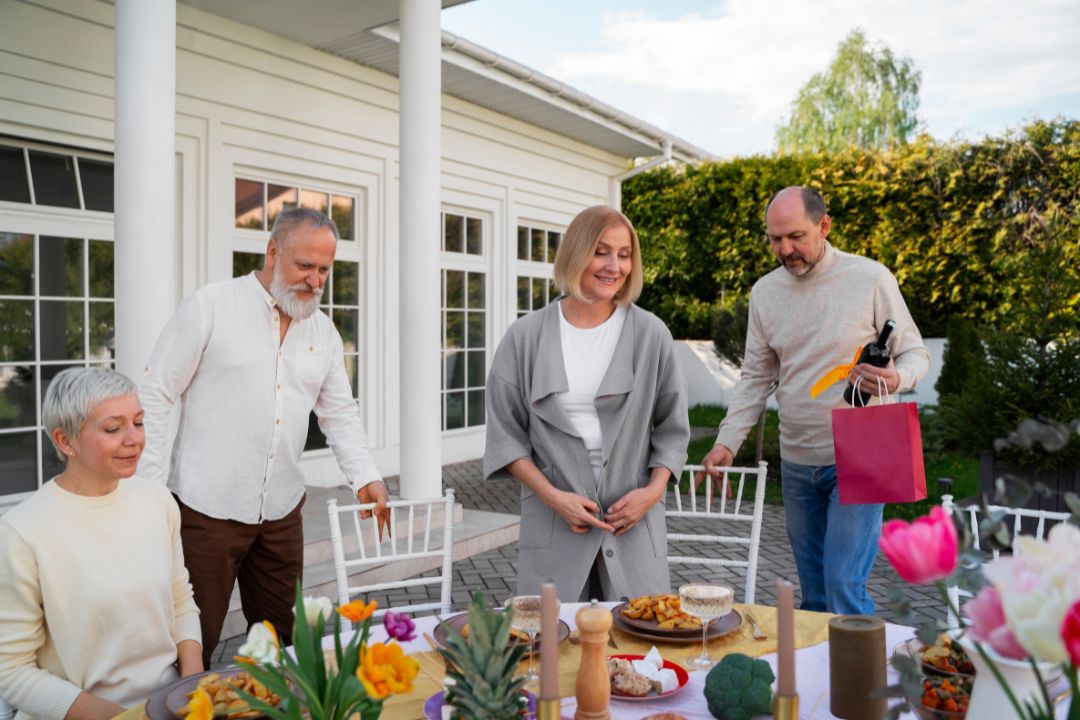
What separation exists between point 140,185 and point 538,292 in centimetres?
669

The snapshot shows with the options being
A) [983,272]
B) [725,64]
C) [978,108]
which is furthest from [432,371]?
[725,64]

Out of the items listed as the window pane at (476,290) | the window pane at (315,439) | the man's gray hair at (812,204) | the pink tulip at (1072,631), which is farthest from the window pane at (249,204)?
the pink tulip at (1072,631)

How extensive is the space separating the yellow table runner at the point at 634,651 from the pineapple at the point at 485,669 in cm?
53

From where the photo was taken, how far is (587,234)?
239 centimetres

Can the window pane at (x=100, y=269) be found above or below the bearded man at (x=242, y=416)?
above

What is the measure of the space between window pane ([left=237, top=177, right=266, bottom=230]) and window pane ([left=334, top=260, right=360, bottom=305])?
2.90 feet

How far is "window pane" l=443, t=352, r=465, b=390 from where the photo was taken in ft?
30.0

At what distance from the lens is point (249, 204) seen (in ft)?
22.3

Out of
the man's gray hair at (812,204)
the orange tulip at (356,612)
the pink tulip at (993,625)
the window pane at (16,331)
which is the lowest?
the orange tulip at (356,612)

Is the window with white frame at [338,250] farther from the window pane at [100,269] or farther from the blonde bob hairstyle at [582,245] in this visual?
the blonde bob hairstyle at [582,245]

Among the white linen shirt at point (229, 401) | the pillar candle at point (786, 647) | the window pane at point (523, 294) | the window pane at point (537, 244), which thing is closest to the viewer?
the pillar candle at point (786, 647)

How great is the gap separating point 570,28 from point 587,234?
3081 cm

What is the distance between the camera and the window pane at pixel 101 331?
5.86m

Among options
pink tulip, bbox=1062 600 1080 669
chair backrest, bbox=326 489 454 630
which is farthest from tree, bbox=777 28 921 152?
pink tulip, bbox=1062 600 1080 669
